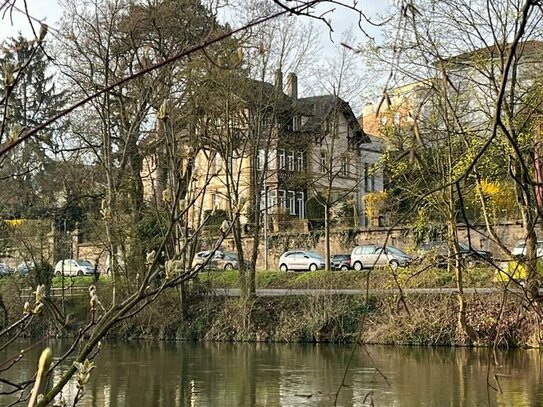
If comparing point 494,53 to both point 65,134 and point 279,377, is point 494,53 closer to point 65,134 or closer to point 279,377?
point 279,377

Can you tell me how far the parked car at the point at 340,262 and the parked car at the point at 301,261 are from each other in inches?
15.6

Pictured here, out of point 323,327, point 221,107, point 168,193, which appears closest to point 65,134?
point 221,107

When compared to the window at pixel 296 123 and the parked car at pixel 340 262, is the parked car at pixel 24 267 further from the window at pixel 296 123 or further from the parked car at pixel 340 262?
the parked car at pixel 340 262

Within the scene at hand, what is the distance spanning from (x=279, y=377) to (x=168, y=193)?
46.6 ft

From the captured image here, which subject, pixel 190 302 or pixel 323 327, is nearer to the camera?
pixel 323 327

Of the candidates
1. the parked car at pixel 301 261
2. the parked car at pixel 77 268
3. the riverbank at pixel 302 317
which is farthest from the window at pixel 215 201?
the parked car at pixel 301 261

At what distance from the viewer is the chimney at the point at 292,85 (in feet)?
92.4

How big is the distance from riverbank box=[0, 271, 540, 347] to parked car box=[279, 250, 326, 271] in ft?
13.0

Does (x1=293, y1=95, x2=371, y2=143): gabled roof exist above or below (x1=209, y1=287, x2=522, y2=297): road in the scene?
above

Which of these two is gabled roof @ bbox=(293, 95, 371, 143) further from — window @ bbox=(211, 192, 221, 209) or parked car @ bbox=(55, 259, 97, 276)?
window @ bbox=(211, 192, 221, 209)

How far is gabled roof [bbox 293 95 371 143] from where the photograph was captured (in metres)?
30.6

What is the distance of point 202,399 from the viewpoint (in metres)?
14.6

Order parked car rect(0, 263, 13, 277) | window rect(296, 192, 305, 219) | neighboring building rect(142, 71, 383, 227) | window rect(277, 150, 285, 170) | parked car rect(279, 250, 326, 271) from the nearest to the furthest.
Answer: neighboring building rect(142, 71, 383, 227) < parked car rect(0, 263, 13, 277) < window rect(277, 150, 285, 170) < parked car rect(279, 250, 326, 271) < window rect(296, 192, 305, 219)

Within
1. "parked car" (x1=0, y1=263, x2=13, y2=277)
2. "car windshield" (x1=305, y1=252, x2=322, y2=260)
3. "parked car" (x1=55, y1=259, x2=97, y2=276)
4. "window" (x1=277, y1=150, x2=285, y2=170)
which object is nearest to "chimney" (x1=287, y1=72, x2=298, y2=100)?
A: "window" (x1=277, y1=150, x2=285, y2=170)
